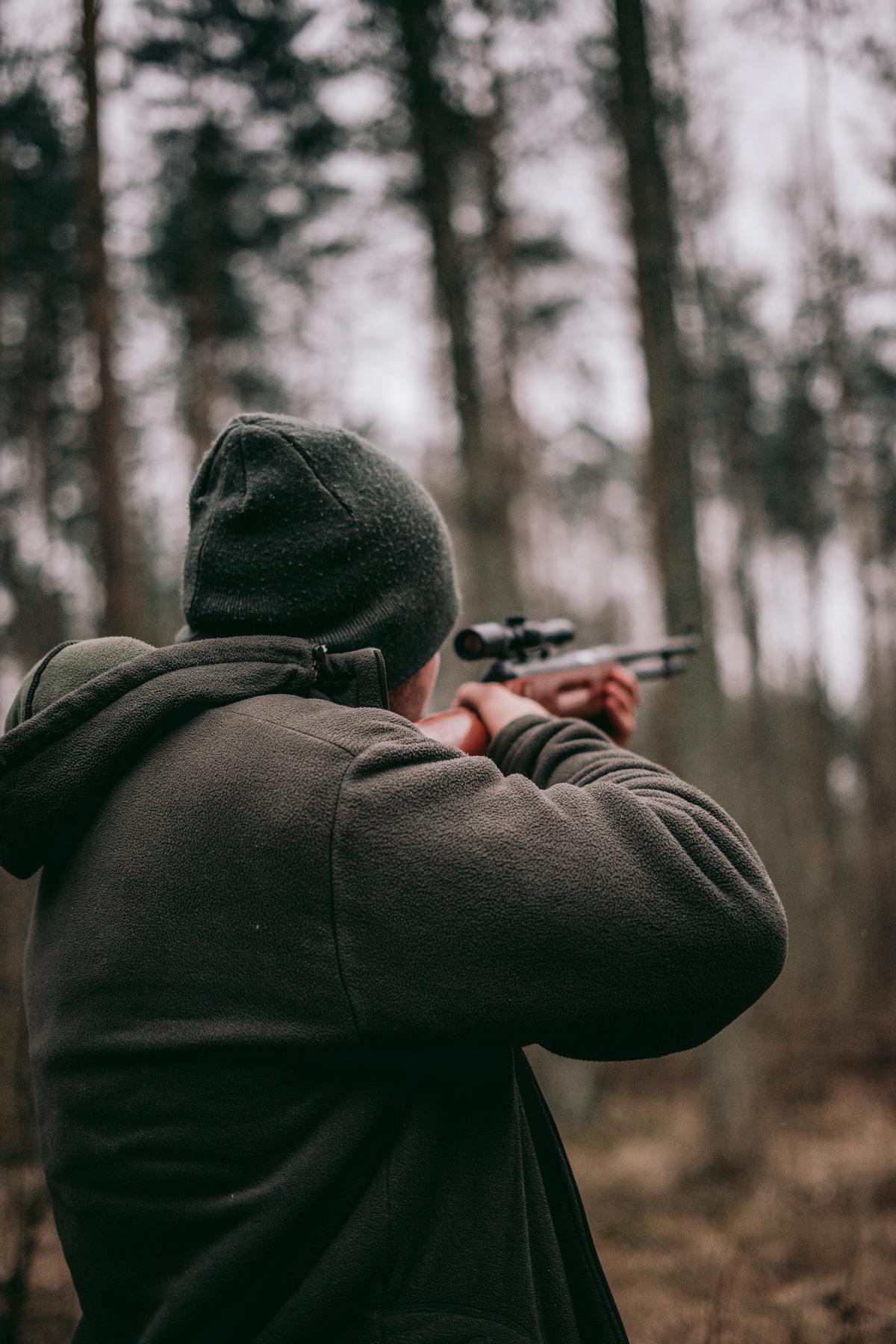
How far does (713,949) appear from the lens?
1.28 m

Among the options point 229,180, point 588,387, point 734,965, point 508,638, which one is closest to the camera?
point 734,965

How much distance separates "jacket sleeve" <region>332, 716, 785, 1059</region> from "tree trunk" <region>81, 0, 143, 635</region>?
5709 millimetres

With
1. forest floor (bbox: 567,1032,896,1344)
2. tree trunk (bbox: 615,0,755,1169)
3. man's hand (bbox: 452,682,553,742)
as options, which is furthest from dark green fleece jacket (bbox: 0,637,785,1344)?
tree trunk (bbox: 615,0,755,1169)

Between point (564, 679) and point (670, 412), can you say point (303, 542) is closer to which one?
point (564, 679)

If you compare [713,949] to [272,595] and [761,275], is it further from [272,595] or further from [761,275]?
[761,275]

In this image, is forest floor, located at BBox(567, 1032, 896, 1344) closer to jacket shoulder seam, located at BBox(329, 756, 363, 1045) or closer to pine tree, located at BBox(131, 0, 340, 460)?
jacket shoulder seam, located at BBox(329, 756, 363, 1045)

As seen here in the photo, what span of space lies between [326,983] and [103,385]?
7.04 metres

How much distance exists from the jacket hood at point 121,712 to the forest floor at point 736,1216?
3053 mm

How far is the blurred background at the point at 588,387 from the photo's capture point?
22.6 ft

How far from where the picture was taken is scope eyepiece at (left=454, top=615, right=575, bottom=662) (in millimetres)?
2334

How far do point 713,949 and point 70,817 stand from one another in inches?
33.9

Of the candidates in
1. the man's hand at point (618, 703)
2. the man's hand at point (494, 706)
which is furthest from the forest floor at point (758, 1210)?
the man's hand at point (494, 706)

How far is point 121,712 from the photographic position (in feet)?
4.43

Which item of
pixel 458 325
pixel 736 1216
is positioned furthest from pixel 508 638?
pixel 458 325
